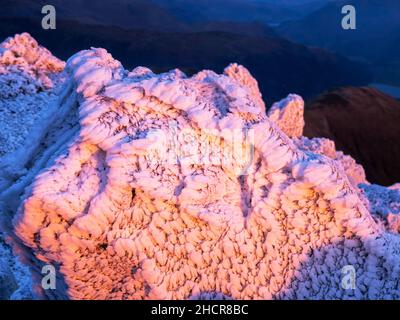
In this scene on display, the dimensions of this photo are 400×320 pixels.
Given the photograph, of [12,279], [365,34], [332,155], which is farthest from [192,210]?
[365,34]
